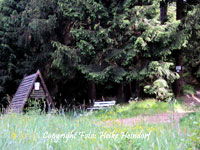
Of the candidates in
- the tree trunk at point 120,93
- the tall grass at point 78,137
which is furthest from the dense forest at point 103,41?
the tall grass at point 78,137

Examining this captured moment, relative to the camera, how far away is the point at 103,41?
12703mm

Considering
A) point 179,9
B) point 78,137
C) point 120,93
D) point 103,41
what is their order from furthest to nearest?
point 120,93, point 179,9, point 103,41, point 78,137

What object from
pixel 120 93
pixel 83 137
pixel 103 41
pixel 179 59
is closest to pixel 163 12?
pixel 179 59

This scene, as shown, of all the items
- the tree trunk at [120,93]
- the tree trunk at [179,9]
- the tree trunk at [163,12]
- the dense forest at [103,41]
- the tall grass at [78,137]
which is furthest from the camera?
the tree trunk at [120,93]

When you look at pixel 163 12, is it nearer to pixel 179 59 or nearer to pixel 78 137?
pixel 179 59

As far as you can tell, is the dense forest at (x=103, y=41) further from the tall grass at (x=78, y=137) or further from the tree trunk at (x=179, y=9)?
the tall grass at (x=78, y=137)

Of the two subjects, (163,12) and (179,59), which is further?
(163,12)

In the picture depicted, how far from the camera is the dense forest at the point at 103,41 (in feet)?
39.9

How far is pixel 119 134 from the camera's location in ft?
13.0

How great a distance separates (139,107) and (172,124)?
7.46 metres

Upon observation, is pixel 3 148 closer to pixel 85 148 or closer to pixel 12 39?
pixel 85 148

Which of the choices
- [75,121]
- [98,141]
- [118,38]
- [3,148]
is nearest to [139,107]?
[118,38]

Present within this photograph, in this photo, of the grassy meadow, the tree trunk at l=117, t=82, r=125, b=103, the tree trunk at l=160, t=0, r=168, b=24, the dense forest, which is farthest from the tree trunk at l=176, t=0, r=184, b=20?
the grassy meadow

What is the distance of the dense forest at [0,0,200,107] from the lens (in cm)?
1215
